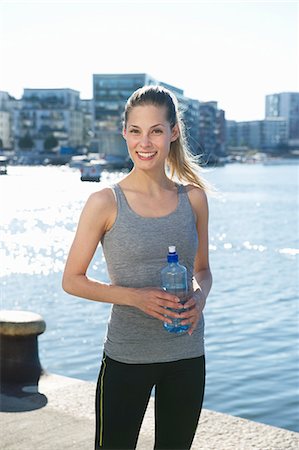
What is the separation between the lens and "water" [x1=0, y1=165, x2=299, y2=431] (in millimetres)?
10500

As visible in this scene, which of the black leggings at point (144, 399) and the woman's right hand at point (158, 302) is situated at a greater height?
the woman's right hand at point (158, 302)

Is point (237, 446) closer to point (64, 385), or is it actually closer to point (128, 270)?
point (64, 385)

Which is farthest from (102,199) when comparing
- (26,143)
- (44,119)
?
(44,119)

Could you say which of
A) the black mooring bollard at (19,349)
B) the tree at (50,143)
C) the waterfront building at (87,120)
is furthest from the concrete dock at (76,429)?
the waterfront building at (87,120)

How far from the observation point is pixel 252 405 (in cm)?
977

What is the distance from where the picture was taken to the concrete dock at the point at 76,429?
491cm

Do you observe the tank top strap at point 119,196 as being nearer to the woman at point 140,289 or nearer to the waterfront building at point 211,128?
Result: the woman at point 140,289

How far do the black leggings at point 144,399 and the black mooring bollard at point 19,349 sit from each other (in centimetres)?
363

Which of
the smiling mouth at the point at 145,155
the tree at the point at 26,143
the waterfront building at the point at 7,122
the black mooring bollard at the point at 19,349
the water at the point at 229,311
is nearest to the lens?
the smiling mouth at the point at 145,155

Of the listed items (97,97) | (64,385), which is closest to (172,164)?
(64,385)

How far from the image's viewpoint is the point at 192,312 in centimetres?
274

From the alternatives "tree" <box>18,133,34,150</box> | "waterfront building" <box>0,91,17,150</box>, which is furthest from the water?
"waterfront building" <box>0,91,17,150</box>

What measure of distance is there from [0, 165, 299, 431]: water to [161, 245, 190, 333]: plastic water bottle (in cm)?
304

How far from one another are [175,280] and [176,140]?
2.07 ft
